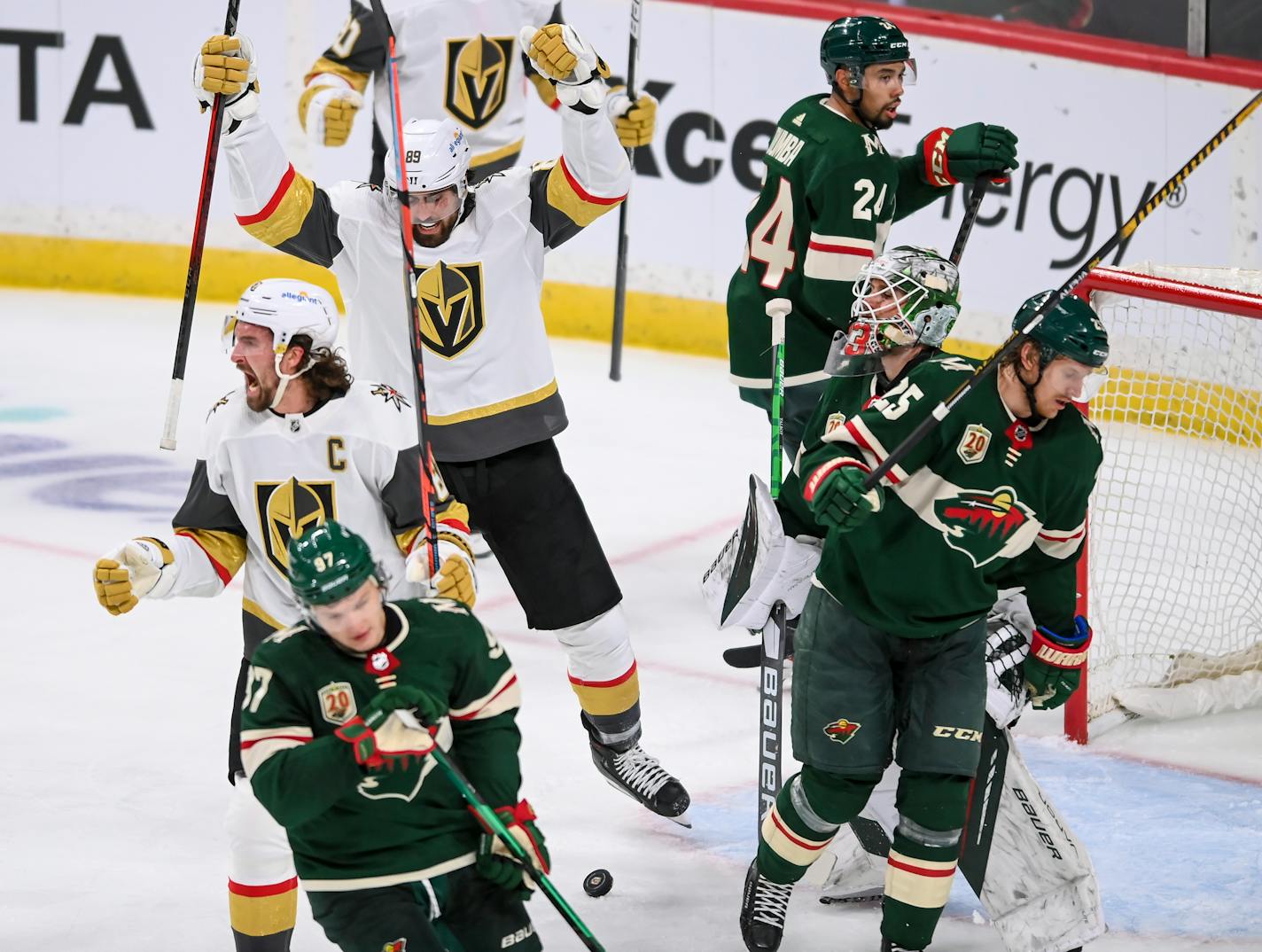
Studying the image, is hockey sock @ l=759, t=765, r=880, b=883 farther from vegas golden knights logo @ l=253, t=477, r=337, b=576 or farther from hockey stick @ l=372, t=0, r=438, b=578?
vegas golden knights logo @ l=253, t=477, r=337, b=576

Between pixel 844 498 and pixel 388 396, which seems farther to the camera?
pixel 388 396

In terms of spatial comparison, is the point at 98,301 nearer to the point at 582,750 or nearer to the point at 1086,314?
the point at 582,750

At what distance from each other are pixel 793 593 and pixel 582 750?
102cm

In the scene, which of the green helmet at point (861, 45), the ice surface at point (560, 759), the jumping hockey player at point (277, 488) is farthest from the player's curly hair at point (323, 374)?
the green helmet at point (861, 45)

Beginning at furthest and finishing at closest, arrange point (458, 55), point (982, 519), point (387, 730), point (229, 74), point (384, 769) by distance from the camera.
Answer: point (458, 55), point (229, 74), point (982, 519), point (384, 769), point (387, 730)

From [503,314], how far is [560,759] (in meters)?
1.13

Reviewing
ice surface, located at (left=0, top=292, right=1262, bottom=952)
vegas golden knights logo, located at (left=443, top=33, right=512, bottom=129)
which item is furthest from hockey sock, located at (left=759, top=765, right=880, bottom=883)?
Result: vegas golden knights logo, located at (left=443, top=33, right=512, bottom=129)

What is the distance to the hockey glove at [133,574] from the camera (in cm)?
306

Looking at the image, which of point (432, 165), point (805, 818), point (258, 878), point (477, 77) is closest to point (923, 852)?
point (805, 818)

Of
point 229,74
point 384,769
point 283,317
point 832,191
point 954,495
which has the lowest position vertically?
point 384,769

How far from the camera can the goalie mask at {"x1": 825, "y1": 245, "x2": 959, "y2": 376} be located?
10.8 ft

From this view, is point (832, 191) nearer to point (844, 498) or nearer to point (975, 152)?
point (975, 152)

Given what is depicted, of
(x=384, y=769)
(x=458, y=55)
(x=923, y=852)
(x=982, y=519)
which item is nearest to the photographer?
(x=384, y=769)

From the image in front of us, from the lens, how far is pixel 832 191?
4188 millimetres
